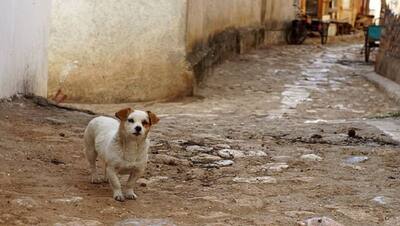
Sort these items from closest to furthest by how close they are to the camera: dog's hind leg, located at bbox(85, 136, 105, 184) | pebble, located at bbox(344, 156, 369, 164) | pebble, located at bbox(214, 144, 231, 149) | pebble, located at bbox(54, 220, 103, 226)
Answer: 1. pebble, located at bbox(54, 220, 103, 226)
2. dog's hind leg, located at bbox(85, 136, 105, 184)
3. pebble, located at bbox(344, 156, 369, 164)
4. pebble, located at bbox(214, 144, 231, 149)

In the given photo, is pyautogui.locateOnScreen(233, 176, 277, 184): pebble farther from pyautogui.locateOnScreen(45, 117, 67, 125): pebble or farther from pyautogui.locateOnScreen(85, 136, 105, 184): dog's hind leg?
pyautogui.locateOnScreen(45, 117, 67, 125): pebble

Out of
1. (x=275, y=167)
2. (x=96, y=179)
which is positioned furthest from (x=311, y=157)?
(x=96, y=179)

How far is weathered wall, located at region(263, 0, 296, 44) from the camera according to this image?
22.2 m

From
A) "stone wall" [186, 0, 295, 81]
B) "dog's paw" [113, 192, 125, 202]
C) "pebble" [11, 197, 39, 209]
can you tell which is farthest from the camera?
"stone wall" [186, 0, 295, 81]

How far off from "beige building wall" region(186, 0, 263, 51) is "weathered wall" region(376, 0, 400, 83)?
11.0 ft

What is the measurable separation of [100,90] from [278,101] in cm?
272

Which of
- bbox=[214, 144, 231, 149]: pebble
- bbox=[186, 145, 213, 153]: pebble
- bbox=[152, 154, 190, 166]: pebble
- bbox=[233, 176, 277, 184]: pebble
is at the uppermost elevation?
bbox=[233, 176, 277, 184]: pebble

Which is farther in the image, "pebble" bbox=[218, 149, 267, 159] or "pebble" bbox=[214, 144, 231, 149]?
"pebble" bbox=[214, 144, 231, 149]

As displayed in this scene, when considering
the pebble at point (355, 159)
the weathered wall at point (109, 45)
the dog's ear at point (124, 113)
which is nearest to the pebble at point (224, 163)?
the pebble at point (355, 159)

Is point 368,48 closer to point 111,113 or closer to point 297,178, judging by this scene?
point 111,113

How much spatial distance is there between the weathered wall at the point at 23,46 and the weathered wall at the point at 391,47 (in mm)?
6667

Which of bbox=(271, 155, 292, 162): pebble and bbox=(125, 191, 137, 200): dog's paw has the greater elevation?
bbox=(125, 191, 137, 200): dog's paw

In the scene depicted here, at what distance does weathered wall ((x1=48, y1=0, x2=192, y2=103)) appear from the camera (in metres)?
10.8

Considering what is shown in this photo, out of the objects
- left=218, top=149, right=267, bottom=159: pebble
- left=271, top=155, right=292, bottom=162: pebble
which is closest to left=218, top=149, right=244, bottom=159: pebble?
left=218, top=149, right=267, bottom=159: pebble
